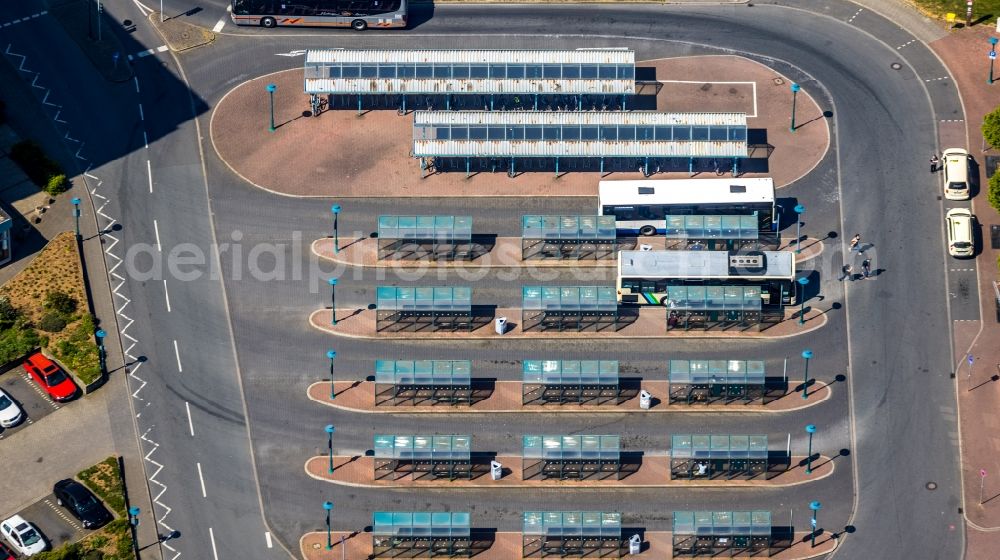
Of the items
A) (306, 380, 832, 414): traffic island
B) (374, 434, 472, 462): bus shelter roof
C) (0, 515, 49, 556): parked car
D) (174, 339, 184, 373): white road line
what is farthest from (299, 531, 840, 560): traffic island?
(0, 515, 49, 556): parked car

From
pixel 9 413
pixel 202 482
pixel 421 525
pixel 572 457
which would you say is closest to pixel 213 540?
pixel 202 482

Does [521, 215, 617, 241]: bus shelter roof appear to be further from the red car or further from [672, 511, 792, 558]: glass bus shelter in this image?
the red car

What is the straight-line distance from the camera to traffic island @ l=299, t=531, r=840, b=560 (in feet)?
601

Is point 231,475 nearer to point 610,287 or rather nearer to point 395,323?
point 395,323

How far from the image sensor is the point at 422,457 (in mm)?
187375

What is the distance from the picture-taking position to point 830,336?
7677 inches

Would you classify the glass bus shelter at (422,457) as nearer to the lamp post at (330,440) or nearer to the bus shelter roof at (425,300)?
the lamp post at (330,440)

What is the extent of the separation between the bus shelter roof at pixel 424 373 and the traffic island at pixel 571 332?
189 inches

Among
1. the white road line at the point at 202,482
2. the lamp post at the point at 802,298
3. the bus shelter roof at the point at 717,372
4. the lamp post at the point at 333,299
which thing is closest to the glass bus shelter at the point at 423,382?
the lamp post at the point at 333,299

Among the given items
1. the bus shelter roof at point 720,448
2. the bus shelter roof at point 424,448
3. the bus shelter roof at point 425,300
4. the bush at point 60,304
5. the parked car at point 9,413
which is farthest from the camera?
the bush at point 60,304

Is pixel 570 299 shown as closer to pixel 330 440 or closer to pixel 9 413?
pixel 330 440

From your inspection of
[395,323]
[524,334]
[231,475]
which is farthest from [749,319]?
[231,475]

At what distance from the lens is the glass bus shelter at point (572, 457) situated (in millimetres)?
187125

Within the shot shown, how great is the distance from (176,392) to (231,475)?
36.1 ft
